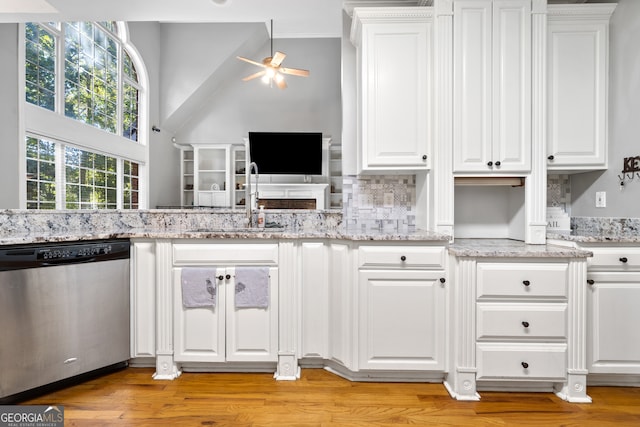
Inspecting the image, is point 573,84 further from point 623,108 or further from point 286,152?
point 286,152

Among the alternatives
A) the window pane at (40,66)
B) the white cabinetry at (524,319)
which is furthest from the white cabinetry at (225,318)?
the window pane at (40,66)

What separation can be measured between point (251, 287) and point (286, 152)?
390 centimetres

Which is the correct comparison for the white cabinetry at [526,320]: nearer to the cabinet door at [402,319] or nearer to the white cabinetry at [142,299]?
the cabinet door at [402,319]

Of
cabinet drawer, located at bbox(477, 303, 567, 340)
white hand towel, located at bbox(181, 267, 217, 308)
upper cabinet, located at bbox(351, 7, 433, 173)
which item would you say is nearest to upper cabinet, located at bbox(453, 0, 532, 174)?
upper cabinet, located at bbox(351, 7, 433, 173)

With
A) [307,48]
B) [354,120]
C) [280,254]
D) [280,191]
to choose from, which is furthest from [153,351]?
[307,48]

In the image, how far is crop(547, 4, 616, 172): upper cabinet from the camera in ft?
6.53

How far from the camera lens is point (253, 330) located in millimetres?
1911

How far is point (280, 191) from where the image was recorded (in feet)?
18.6

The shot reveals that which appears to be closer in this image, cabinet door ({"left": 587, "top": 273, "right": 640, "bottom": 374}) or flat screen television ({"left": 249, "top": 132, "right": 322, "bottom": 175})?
cabinet door ({"left": 587, "top": 273, "right": 640, "bottom": 374})

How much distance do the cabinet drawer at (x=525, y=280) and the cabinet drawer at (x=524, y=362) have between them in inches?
11.3

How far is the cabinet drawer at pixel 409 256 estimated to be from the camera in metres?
1.77

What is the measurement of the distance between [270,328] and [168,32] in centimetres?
605

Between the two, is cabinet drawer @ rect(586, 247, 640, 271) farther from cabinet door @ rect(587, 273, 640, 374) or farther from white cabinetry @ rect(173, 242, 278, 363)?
white cabinetry @ rect(173, 242, 278, 363)

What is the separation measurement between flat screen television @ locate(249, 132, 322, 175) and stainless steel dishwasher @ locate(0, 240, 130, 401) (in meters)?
3.69
